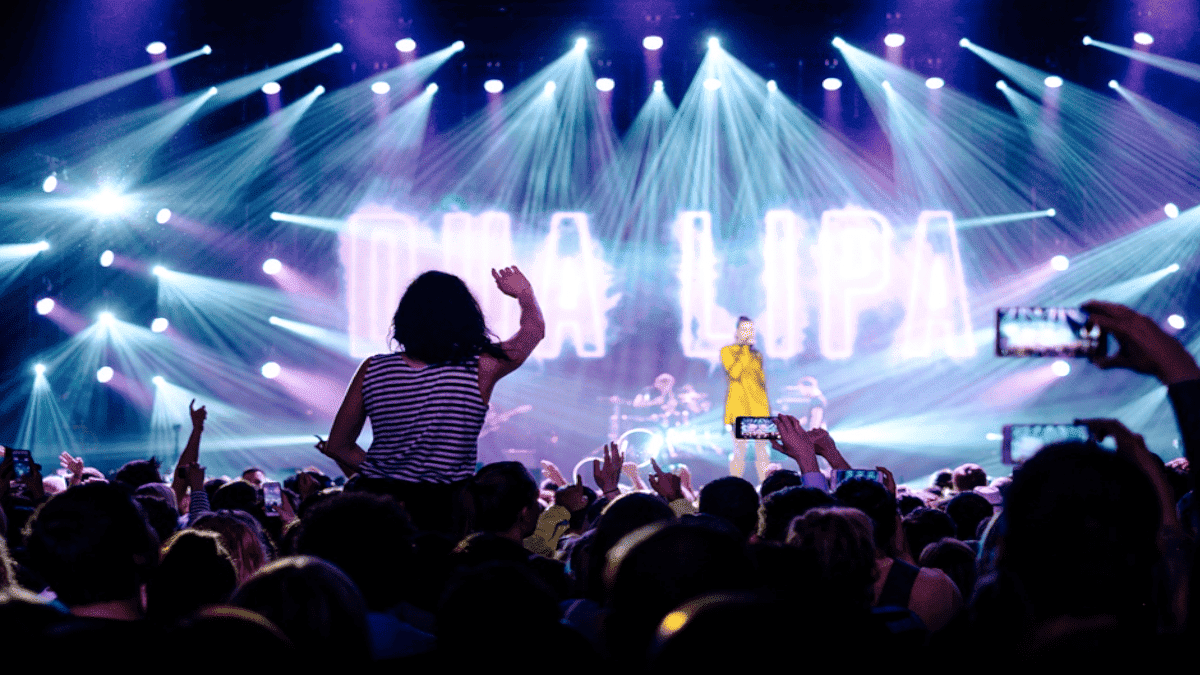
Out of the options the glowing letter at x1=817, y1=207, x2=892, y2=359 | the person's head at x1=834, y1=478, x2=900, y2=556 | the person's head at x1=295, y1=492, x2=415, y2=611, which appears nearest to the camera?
the person's head at x1=295, y1=492, x2=415, y2=611

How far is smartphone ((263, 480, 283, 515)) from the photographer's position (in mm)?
4688

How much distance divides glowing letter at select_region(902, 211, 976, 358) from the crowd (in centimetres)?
1101

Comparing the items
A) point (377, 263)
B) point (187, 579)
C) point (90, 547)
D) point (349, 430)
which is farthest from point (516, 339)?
point (377, 263)

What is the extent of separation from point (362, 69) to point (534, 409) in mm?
5283

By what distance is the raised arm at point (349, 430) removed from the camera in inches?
130

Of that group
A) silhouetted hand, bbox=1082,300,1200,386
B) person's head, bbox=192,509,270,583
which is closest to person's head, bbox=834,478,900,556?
silhouetted hand, bbox=1082,300,1200,386

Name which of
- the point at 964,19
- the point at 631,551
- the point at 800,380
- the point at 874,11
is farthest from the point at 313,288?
the point at 631,551

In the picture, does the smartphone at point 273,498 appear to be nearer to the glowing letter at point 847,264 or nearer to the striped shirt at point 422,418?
the striped shirt at point 422,418

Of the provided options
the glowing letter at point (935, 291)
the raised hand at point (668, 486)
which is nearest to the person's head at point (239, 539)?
the raised hand at point (668, 486)

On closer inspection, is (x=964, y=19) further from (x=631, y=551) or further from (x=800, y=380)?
(x=631, y=551)

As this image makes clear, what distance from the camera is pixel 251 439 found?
14641mm

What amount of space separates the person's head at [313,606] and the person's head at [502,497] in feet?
5.86

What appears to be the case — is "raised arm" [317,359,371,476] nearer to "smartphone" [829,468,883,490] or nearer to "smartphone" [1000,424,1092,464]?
"smartphone" [829,468,883,490]

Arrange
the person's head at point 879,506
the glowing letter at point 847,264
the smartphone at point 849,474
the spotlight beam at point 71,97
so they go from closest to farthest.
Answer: the person's head at point 879,506
the smartphone at point 849,474
the spotlight beam at point 71,97
the glowing letter at point 847,264
